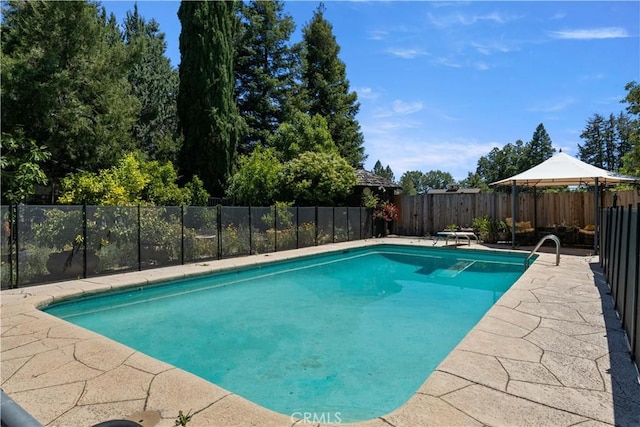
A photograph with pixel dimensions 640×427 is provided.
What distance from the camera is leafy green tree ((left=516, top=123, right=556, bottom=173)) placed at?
137ft

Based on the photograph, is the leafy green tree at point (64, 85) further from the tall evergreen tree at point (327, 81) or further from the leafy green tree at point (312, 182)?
the tall evergreen tree at point (327, 81)

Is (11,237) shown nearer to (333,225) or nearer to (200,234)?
(200,234)

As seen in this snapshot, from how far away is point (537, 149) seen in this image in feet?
141

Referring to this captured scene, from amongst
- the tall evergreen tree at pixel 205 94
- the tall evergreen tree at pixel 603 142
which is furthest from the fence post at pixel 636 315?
the tall evergreen tree at pixel 603 142

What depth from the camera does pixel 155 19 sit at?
72.9 feet

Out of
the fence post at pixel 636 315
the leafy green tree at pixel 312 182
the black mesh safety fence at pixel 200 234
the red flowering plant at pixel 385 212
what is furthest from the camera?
the red flowering plant at pixel 385 212

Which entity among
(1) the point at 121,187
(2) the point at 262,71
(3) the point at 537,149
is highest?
(2) the point at 262,71

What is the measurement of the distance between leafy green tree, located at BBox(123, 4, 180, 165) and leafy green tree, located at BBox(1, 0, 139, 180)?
428cm

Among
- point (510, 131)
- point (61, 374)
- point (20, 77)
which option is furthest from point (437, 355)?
point (510, 131)

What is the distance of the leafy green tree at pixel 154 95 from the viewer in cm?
1825

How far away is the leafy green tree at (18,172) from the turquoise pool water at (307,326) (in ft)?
16.4

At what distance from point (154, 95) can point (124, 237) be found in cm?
1368
